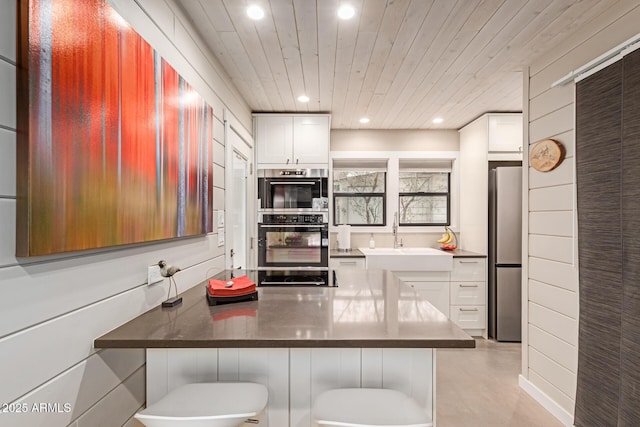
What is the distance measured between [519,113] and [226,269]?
340 cm

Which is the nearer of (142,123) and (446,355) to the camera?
(142,123)

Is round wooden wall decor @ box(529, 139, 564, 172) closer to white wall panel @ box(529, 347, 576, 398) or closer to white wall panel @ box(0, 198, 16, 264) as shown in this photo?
white wall panel @ box(529, 347, 576, 398)

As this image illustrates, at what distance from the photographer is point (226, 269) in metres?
2.58

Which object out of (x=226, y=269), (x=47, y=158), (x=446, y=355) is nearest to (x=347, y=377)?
(x=47, y=158)

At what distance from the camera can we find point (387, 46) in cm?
220

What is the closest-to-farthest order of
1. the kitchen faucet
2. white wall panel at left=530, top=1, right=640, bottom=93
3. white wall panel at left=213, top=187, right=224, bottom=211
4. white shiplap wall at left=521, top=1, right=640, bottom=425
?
1. white wall panel at left=530, top=1, right=640, bottom=93
2. white shiplap wall at left=521, top=1, right=640, bottom=425
3. white wall panel at left=213, top=187, right=224, bottom=211
4. the kitchen faucet

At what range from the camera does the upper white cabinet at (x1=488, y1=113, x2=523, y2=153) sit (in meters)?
3.62

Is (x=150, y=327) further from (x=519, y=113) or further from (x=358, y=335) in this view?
(x=519, y=113)

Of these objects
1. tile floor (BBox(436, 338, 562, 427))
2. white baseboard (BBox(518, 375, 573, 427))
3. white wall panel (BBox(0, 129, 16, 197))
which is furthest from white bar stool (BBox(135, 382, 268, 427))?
white baseboard (BBox(518, 375, 573, 427))

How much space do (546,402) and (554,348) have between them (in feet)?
1.33

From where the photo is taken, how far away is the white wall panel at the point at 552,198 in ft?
6.93

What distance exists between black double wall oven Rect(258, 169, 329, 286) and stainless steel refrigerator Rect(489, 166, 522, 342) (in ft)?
5.91

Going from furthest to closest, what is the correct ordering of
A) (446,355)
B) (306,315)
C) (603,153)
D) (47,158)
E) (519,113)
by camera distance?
(519,113) < (446,355) < (603,153) < (306,315) < (47,158)

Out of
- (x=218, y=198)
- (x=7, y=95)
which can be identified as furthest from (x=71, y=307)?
(x=218, y=198)
